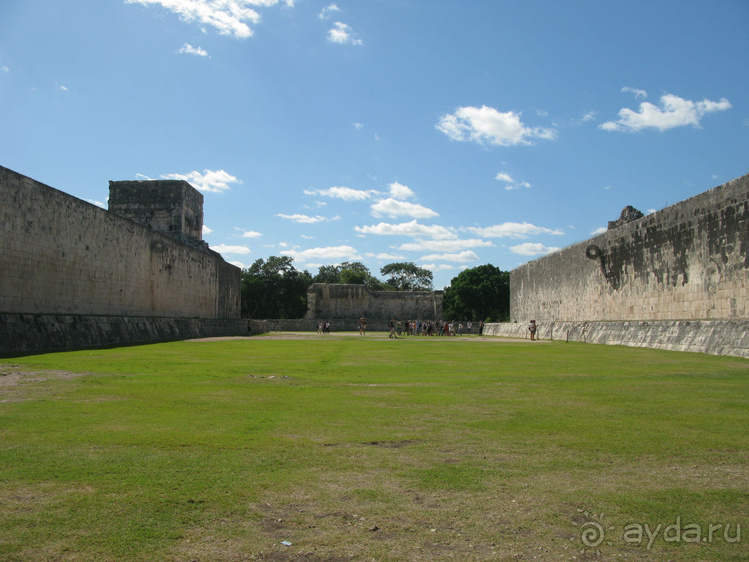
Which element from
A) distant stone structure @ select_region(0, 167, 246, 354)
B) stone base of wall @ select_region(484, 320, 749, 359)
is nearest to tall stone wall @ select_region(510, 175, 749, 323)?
stone base of wall @ select_region(484, 320, 749, 359)

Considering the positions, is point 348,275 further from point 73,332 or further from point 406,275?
point 73,332

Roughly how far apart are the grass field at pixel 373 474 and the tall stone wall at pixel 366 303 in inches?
1708

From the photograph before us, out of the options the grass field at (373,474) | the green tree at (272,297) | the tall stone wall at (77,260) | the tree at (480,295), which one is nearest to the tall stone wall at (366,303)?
the tree at (480,295)

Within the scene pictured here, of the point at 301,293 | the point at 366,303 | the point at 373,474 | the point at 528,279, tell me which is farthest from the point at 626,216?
the point at 301,293

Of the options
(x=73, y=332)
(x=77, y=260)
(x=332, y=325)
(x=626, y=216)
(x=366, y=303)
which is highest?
(x=626, y=216)

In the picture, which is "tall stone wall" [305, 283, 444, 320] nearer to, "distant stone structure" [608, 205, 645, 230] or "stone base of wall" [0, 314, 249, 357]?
"stone base of wall" [0, 314, 249, 357]

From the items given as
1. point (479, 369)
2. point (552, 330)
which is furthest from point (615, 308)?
point (479, 369)

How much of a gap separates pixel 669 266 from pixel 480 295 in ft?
147

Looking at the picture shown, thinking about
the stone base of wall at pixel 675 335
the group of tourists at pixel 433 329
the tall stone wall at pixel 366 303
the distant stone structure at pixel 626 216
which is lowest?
the group of tourists at pixel 433 329

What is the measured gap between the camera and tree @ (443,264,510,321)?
200 ft

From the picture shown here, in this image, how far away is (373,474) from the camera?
3.34 m

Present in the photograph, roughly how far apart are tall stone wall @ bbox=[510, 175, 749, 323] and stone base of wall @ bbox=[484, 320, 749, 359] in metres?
0.89

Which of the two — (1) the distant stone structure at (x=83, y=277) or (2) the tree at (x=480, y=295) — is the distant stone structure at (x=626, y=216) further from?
(2) the tree at (x=480, y=295)

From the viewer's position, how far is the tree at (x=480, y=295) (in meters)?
61.1
